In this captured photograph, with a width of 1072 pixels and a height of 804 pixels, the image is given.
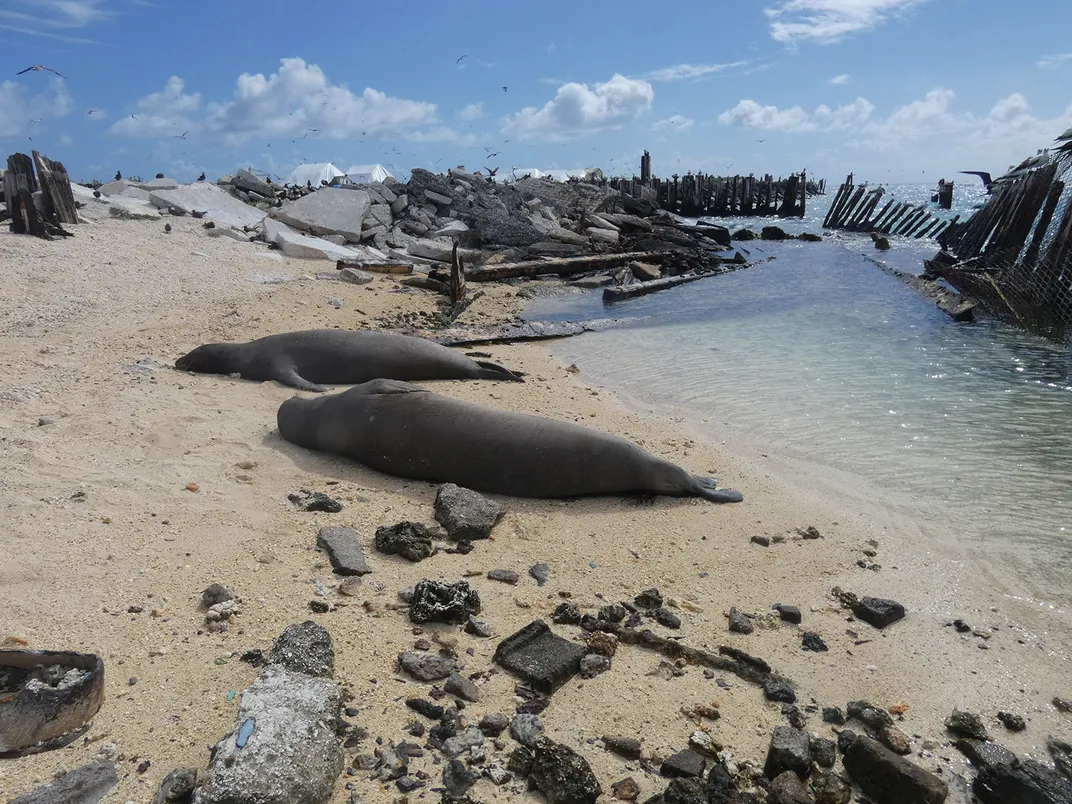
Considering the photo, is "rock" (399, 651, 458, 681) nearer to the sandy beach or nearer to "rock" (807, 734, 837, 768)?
the sandy beach

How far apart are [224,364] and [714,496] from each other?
5325mm

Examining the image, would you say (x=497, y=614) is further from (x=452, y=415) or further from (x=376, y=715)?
(x=452, y=415)

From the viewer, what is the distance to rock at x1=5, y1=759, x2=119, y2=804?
7.22ft

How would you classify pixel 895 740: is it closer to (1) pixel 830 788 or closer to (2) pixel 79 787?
(1) pixel 830 788

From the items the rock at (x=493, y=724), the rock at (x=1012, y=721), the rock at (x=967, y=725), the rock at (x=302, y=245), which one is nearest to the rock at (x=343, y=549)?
the rock at (x=493, y=724)

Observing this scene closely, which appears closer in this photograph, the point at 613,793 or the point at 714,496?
the point at 613,793

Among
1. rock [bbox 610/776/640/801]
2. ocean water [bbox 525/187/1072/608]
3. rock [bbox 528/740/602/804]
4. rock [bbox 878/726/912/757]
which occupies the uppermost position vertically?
rock [bbox 528/740/602/804]

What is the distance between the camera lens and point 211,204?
724 inches

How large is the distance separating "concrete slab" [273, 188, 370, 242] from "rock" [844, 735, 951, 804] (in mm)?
17067

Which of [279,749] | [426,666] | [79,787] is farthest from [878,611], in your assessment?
[79,787]

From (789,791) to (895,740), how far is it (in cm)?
63

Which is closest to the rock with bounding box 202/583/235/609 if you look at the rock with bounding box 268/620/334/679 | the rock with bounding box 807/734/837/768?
the rock with bounding box 268/620/334/679

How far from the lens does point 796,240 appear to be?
32188mm

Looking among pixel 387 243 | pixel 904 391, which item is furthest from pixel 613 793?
pixel 387 243
